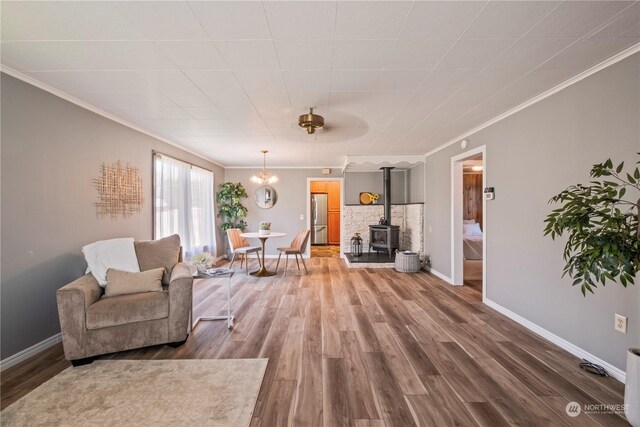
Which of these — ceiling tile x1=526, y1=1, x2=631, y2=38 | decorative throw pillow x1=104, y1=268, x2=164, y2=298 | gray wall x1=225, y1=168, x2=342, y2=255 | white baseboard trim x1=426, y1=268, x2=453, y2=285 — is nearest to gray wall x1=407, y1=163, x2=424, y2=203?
white baseboard trim x1=426, y1=268, x2=453, y2=285

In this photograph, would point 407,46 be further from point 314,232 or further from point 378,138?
point 314,232

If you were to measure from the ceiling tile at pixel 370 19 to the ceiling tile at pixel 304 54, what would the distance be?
0.56 feet

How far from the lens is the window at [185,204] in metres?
4.14

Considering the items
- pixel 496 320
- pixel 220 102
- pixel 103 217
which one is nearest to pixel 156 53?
pixel 220 102

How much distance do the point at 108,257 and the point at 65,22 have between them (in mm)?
1975

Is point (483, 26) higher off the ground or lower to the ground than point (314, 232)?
higher

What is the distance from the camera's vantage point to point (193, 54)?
1.99 meters

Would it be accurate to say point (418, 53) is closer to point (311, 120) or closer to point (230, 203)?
point (311, 120)

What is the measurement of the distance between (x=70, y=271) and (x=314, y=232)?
272 inches

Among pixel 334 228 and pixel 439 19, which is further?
pixel 334 228

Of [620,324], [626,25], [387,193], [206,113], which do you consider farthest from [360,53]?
[387,193]

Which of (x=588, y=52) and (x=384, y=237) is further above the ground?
(x=588, y=52)

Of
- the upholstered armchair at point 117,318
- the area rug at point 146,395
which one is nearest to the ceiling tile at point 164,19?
the upholstered armchair at point 117,318

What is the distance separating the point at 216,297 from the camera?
382 cm
